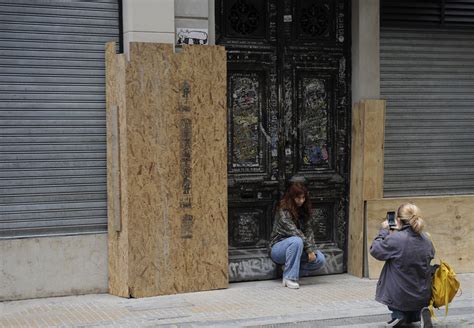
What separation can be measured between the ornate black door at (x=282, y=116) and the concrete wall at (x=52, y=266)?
1737mm

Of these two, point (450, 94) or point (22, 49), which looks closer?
point (22, 49)

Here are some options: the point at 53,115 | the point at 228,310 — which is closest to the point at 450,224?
the point at 228,310

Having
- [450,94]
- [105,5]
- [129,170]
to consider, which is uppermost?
[105,5]

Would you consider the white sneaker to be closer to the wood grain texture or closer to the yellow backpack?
the wood grain texture

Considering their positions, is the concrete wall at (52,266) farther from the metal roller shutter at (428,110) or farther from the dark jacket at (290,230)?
the metal roller shutter at (428,110)

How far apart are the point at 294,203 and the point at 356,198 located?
1.00 metres

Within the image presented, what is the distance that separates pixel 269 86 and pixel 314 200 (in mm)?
1609

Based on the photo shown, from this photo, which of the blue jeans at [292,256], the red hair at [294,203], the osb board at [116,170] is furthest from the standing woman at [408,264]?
the osb board at [116,170]

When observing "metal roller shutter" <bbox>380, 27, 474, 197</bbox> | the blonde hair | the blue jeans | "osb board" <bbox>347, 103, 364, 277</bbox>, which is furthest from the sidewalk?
"metal roller shutter" <bbox>380, 27, 474, 197</bbox>

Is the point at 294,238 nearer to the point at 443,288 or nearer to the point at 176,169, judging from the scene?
the point at 176,169

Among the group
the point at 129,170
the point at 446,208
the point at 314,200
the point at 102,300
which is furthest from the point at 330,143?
the point at 102,300

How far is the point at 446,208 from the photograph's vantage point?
33.4 feet

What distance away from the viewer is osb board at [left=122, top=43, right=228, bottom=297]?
849cm

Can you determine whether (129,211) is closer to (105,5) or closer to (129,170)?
(129,170)
